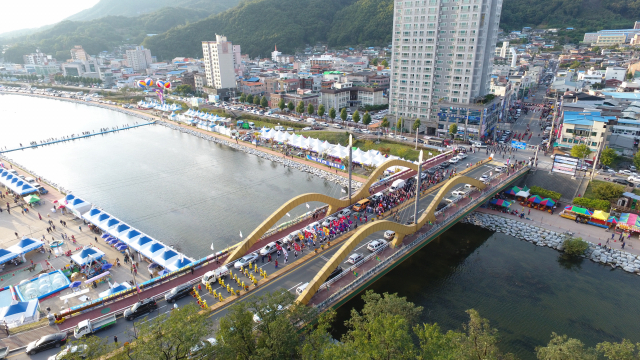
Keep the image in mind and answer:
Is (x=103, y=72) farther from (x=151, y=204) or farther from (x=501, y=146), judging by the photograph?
(x=501, y=146)

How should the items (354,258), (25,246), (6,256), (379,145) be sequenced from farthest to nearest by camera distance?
(379,145), (25,246), (6,256), (354,258)

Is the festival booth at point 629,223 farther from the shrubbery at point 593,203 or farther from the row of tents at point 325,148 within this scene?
the row of tents at point 325,148

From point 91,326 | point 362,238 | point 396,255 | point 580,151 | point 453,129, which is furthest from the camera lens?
point 453,129

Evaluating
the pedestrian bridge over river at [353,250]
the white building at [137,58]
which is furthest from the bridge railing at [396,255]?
the white building at [137,58]

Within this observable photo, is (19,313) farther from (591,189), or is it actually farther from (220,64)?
(220,64)

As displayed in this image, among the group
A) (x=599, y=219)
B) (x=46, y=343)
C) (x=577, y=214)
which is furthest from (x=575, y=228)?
(x=46, y=343)

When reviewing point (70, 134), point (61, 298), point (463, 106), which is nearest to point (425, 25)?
point (463, 106)

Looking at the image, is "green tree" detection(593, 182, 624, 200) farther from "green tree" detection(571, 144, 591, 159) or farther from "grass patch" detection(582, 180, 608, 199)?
"green tree" detection(571, 144, 591, 159)
